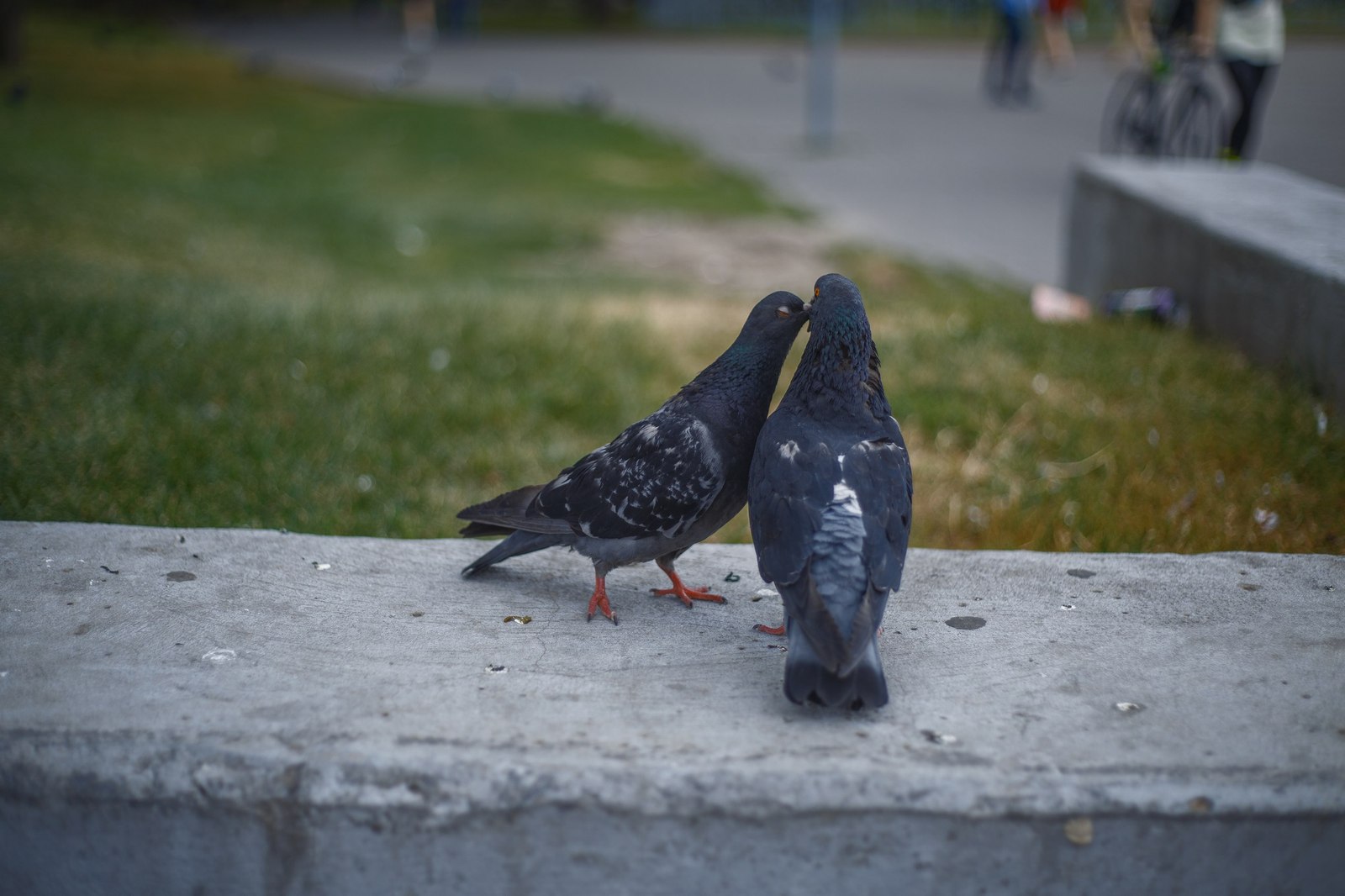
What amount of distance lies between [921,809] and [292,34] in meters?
31.2

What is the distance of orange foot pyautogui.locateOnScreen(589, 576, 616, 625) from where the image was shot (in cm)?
295

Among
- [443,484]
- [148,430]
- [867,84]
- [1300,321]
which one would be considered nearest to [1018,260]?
[1300,321]

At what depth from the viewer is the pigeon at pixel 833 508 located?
2338 mm

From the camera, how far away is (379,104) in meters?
17.1

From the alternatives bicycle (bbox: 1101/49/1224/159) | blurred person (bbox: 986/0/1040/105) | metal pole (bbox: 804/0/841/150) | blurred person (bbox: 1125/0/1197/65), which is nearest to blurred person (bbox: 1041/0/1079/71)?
blurred person (bbox: 986/0/1040/105)

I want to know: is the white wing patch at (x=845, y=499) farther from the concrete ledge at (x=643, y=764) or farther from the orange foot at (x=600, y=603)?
the orange foot at (x=600, y=603)

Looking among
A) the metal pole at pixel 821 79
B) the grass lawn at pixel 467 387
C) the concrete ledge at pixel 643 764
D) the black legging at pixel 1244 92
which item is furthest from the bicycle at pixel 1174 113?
the concrete ledge at pixel 643 764

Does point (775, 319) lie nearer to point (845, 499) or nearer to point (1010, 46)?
point (845, 499)

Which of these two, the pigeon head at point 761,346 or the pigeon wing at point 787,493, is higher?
the pigeon head at point 761,346

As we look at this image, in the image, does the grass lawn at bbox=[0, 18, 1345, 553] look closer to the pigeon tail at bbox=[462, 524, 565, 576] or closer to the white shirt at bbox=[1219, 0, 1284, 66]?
the pigeon tail at bbox=[462, 524, 565, 576]

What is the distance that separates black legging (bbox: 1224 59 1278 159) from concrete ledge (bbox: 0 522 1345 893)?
19.5 ft

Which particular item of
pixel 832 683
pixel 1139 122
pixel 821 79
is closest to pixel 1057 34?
pixel 821 79

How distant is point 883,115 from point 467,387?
12955 millimetres

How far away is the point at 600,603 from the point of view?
2.98 m
